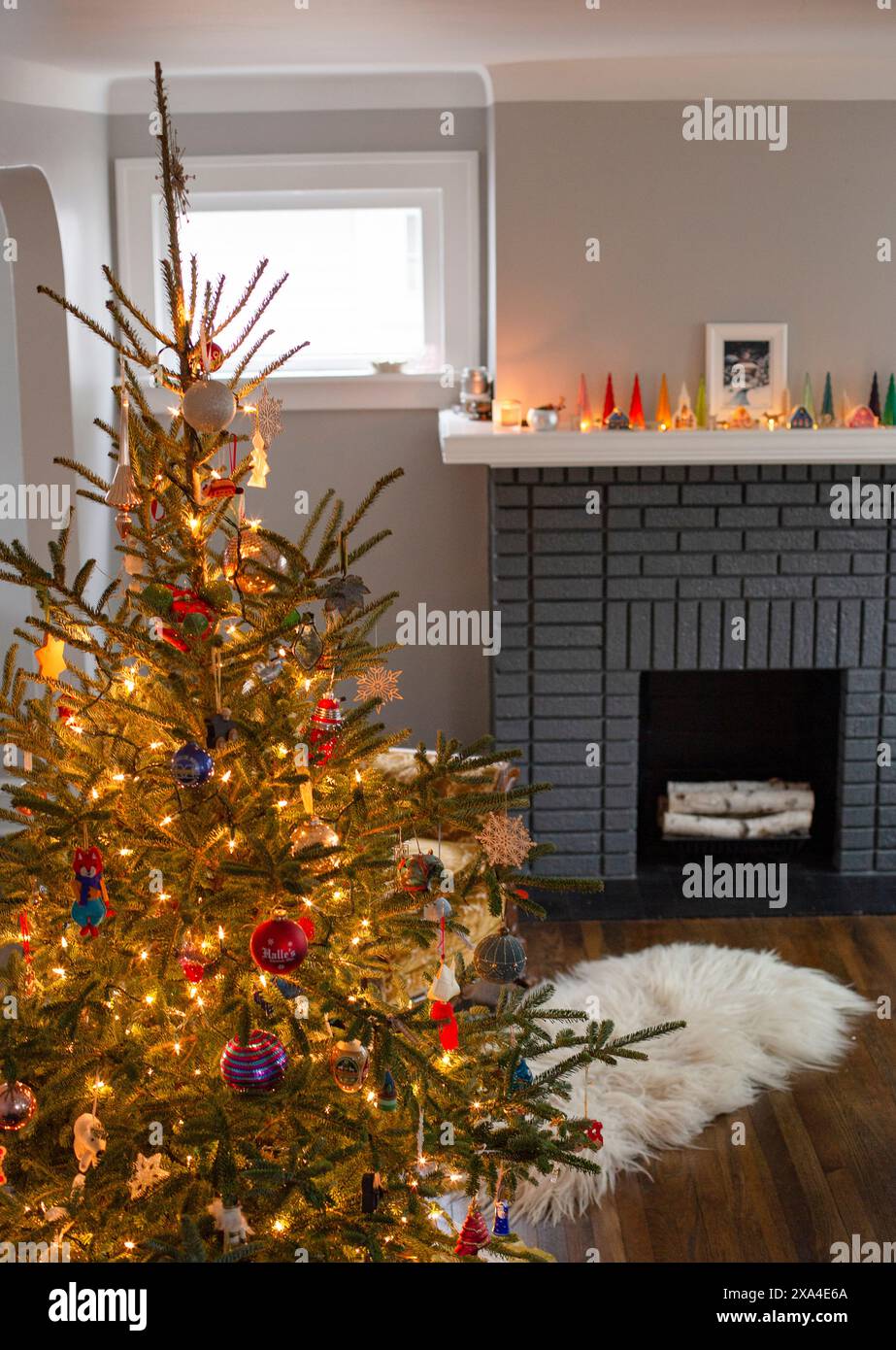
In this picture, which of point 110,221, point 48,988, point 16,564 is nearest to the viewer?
point 16,564

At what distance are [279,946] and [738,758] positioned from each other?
121 inches

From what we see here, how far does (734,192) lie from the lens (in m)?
4.08

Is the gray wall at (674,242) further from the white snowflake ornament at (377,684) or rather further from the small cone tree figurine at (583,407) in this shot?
the white snowflake ornament at (377,684)

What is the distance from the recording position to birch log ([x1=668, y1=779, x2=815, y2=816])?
4535mm

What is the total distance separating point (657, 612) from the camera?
4305 millimetres

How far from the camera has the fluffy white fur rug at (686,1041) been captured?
3.10 metres

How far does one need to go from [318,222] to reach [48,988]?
303cm

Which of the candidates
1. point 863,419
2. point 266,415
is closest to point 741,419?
point 863,419

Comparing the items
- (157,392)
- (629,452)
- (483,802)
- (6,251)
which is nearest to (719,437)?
(629,452)

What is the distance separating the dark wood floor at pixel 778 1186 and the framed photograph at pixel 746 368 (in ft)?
5.71

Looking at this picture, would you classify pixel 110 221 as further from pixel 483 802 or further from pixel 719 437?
pixel 483 802

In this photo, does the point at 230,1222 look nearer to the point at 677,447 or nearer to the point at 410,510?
the point at 677,447

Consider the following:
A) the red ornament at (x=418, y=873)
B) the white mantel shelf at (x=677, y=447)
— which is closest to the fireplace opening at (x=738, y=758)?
the white mantel shelf at (x=677, y=447)

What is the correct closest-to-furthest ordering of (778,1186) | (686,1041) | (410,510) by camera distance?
(778,1186) < (686,1041) < (410,510)
